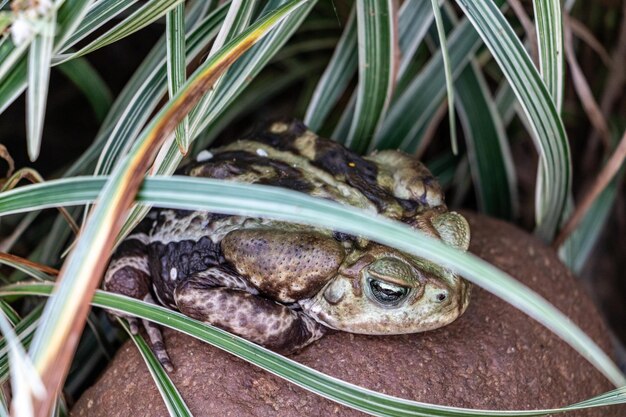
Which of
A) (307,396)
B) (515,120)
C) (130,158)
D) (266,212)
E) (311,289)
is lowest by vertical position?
(515,120)

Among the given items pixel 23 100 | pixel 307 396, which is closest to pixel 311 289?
pixel 307 396

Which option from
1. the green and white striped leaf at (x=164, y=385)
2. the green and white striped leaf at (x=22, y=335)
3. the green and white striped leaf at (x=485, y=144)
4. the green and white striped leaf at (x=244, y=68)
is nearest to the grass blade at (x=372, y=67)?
the green and white striped leaf at (x=244, y=68)

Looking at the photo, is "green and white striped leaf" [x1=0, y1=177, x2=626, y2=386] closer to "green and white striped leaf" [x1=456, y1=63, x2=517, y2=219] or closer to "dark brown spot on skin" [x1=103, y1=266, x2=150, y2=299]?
"dark brown spot on skin" [x1=103, y1=266, x2=150, y2=299]

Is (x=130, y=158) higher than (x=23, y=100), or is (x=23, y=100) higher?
(x=130, y=158)

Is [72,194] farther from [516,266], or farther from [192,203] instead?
[516,266]

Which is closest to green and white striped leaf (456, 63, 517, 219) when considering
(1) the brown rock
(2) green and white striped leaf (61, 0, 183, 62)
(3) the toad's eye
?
(1) the brown rock

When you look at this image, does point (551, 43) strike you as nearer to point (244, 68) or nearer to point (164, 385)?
point (244, 68)

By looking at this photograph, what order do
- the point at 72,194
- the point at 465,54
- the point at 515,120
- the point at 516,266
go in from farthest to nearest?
1. the point at 515,120
2. the point at 465,54
3. the point at 516,266
4. the point at 72,194
